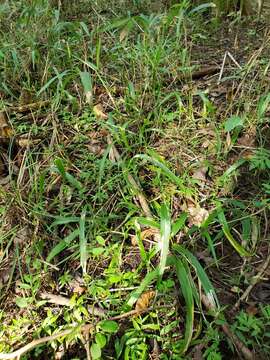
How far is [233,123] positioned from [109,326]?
1.09m

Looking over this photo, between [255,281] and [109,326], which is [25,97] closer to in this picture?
[109,326]

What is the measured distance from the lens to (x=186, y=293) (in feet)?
4.50

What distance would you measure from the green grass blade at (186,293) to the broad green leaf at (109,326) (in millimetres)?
239

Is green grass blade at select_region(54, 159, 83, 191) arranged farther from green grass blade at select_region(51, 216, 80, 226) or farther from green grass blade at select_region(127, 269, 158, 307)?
green grass blade at select_region(127, 269, 158, 307)

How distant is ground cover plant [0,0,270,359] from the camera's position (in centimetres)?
140

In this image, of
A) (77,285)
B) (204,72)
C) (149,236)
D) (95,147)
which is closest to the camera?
(77,285)

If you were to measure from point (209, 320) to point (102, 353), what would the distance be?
397 millimetres

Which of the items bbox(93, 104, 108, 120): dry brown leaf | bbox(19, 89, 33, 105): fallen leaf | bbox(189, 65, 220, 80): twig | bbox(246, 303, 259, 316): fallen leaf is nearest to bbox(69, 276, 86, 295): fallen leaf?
bbox(246, 303, 259, 316): fallen leaf

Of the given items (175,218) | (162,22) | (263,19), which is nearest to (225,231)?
(175,218)

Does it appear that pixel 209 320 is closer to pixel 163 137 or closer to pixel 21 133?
pixel 163 137

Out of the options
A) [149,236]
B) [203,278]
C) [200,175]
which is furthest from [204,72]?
[203,278]

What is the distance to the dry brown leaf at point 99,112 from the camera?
218 cm

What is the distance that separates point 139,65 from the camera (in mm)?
2230

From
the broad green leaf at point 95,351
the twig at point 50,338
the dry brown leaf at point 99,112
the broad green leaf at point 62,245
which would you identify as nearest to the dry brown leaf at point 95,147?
A: the dry brown leaf at point 99,112
